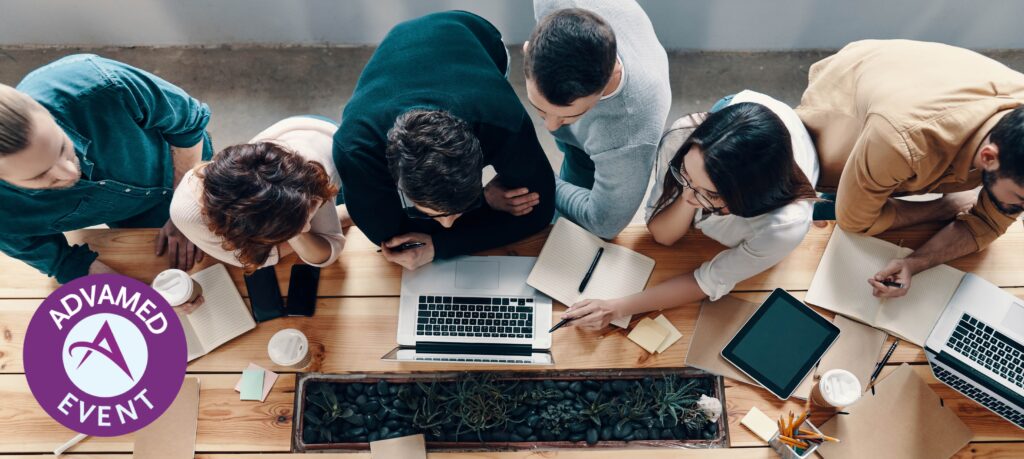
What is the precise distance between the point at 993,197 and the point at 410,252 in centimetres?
142

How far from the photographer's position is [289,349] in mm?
1629

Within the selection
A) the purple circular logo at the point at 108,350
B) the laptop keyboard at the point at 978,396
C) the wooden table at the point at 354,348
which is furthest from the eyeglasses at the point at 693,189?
the purple circular logo at the point at 108,350

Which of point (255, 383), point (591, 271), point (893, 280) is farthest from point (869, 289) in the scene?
point (255, 383)

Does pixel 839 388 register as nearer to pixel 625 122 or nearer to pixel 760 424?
pixel 760 424

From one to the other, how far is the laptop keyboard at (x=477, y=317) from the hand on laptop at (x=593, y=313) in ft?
0.38

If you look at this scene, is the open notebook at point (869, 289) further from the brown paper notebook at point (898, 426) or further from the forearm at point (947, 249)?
the brown paper notebook at point (898, 426)

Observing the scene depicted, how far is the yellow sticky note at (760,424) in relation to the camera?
5.19 feet

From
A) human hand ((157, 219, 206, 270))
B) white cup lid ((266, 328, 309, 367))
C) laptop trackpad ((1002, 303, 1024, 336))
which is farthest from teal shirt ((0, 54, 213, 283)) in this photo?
laptop trackpad ((1002, 303, 1024, 336))

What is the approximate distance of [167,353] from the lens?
3.38 ft

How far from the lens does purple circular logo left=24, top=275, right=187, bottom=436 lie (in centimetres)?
102

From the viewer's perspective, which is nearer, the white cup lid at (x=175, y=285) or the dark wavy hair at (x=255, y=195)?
the dark wavy hair at (x=255, y=195)

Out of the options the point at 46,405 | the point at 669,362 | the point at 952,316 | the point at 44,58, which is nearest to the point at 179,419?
the point at 46,405

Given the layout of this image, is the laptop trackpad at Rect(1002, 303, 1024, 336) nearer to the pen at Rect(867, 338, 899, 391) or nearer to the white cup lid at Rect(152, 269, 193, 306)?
the pen at Rect(867, 338, 899, 391)

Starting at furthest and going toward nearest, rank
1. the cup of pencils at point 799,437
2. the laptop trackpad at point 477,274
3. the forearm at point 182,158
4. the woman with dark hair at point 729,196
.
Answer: the forearm at point 182,158, the laptop trackpad at point 477,274, the cup of pencils at point 799,437, the woman with dark hair at point 729,196
